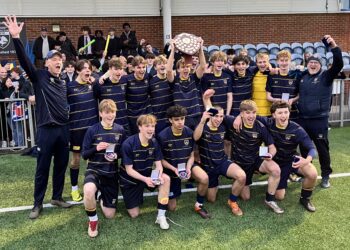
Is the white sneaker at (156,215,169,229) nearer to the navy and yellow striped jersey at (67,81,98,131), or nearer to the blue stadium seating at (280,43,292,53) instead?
the navy and yellow striped jersey at (67,81,98,131)

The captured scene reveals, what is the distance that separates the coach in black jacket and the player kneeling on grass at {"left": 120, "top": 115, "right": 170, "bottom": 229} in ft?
7.83

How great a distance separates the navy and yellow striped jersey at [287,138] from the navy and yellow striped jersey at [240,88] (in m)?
0.89

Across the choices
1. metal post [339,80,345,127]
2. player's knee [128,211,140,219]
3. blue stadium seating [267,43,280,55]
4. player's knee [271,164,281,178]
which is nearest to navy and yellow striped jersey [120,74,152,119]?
player's knee [128,211,140,219]

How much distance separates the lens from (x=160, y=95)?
574cm

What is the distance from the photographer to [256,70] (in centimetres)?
620

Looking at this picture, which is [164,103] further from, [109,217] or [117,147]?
[109,217]

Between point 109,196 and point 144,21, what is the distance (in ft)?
35.6

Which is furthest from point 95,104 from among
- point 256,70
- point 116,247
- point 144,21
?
point 144,21

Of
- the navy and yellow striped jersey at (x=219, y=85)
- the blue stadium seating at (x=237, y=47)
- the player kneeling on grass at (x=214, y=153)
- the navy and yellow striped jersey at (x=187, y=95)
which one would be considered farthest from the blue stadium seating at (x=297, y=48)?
the player kneeling on grass at (x=214, y=153)

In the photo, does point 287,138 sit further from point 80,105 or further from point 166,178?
point 80,105

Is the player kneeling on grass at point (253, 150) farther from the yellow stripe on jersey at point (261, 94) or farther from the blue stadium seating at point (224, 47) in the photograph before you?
the blue stadium seating at point (224, 47)

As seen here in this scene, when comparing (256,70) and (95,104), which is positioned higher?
(256,70)

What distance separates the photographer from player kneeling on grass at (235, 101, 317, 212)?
5.01m

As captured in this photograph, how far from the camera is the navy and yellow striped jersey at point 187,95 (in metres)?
5.66
